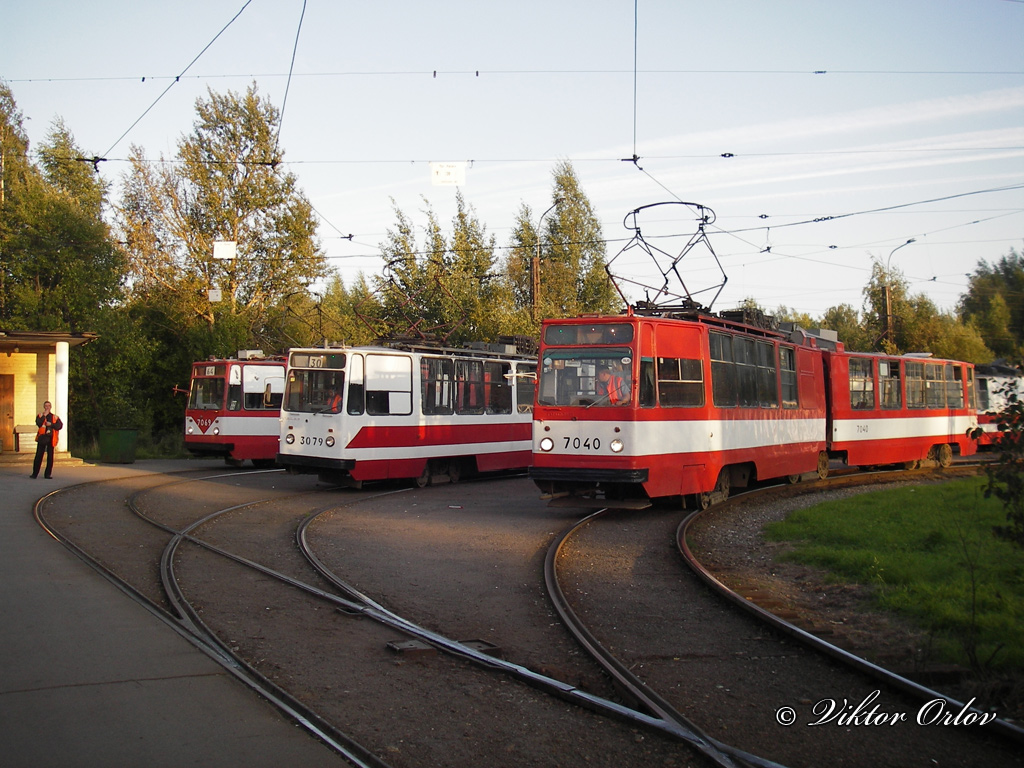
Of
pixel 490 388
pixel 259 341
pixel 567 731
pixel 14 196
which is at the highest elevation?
pixel 14 196

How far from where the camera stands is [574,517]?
580 inches

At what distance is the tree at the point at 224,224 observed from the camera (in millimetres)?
36781

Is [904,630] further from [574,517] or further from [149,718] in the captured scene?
[574,517]

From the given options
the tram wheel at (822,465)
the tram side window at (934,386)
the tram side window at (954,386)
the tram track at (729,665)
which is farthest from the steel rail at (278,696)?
the tram side window at (954,386)

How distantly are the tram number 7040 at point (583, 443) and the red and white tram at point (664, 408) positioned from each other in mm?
15

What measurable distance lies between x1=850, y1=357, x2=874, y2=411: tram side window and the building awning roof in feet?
68.7

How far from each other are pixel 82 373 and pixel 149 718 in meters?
31.2

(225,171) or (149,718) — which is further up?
(225,171)

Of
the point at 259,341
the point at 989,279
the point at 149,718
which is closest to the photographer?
the point at 149,718

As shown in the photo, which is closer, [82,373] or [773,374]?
[773,374]

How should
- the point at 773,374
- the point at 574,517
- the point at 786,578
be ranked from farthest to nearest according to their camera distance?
the point at 773,374, the point at 574,517, the point at 786,578

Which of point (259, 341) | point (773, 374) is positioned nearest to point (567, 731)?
point (773, 374)

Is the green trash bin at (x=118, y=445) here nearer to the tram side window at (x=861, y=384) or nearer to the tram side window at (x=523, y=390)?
the tram side window at (x=523, y=390)

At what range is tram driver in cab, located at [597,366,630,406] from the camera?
13.5 meters
